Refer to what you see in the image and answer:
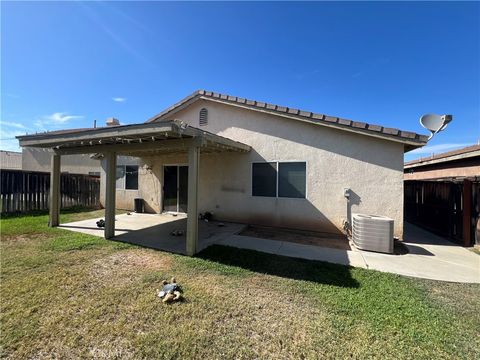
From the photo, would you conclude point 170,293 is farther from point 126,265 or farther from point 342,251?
Answer: point 342,251

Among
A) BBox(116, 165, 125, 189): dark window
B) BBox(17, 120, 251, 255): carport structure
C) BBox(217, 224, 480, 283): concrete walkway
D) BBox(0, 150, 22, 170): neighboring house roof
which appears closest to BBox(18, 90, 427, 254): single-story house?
BBox(17, 120, 251, 255): carport structure

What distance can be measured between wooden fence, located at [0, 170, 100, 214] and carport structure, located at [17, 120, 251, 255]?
420 centimetres

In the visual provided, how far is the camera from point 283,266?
4727 millimetres

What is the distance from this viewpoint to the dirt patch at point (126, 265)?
408 centimetres

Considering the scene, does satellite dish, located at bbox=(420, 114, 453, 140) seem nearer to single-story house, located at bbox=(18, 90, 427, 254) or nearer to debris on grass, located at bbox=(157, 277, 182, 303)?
single-story house, located at bbox=(18, 90, 427, 254)

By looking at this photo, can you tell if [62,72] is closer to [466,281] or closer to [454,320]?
[454,320]

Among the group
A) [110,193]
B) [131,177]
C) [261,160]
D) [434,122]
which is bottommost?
[110,193]

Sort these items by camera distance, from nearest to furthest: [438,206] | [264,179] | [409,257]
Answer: [409,257], [438,206], [264,179]

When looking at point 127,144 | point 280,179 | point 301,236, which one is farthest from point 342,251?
point 127,144

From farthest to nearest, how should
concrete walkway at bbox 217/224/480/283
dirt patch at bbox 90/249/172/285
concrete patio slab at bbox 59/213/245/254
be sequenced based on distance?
1. concrete patio slab at bbox 59/213/245/254
2. concrete walkway at bbox 217/224/480/283
3. dirt patch at bbox 90/249/172/285

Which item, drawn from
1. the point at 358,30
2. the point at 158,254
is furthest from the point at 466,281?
the point at 358,30

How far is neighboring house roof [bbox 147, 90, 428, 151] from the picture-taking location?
6522mm

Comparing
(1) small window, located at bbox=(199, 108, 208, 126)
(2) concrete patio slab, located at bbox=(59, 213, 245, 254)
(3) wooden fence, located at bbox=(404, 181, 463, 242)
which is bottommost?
(2) concrete patio slab, located at bbox=(59, 213, 245, 254)

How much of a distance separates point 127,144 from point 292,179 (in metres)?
5.58
